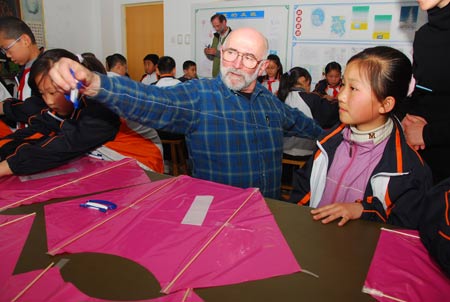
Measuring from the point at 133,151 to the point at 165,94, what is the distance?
36 cm

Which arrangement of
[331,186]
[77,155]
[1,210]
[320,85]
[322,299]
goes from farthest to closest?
1. [320,85]
2. [77,155]
3. [331,186]
4. [1,210]
5. [322,299]

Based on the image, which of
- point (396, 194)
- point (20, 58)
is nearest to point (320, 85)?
point (20, 58)

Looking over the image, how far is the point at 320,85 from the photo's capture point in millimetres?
4684

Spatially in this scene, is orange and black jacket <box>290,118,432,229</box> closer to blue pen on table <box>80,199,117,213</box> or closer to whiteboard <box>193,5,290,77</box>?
blue pen on table <box>80,199,117,213</box>

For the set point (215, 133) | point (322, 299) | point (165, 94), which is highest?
point (165, 94)

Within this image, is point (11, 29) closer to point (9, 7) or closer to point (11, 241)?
point (11, 241)

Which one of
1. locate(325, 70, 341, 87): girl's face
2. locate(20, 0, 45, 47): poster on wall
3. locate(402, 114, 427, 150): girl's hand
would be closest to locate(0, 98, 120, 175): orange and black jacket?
locate(402, 114, 427, 150): girl's hand

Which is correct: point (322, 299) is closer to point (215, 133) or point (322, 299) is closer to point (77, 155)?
point (215, 133)

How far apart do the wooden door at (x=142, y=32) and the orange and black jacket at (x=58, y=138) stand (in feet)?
17.1

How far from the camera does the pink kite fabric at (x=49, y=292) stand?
653mm

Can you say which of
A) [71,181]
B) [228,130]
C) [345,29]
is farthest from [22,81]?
[345,29]

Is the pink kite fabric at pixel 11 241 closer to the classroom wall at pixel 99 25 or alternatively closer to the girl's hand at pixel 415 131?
the girl's hand at pixel 415 131

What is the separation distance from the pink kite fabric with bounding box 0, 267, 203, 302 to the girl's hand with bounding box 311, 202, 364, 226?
1.53 feet

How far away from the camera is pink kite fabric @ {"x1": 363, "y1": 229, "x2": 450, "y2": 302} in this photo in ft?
2.28
